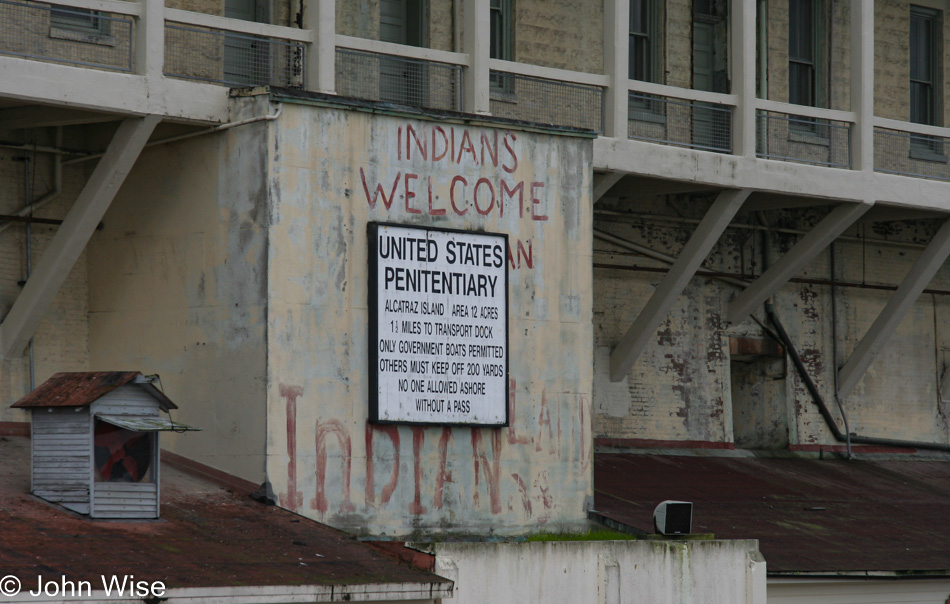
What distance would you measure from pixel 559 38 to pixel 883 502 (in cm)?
741

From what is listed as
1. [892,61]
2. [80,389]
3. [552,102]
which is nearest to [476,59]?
[552,102]

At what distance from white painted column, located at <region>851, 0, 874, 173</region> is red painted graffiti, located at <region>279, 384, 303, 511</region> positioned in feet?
30.7

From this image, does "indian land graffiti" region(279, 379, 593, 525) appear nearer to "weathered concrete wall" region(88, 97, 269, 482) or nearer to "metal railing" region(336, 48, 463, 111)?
"weathered concrete wall" region(88, 97, 269, 482)

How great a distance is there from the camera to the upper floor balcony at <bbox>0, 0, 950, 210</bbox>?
52.5 feet

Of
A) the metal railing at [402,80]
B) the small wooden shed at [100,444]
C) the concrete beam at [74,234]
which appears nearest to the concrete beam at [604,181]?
the metal railing at [402,80]

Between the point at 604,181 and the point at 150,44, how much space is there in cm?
601

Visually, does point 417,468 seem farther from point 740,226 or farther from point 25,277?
point 740,226

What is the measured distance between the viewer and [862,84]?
21.6m

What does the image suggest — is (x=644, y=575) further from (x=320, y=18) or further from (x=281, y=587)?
(x=320, y=18)

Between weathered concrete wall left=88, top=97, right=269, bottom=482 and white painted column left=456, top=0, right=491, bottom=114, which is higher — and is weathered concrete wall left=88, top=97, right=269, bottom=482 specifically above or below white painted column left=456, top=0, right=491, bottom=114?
below

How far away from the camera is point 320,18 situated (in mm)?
17062

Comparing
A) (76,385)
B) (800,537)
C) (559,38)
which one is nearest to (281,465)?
(76,385)

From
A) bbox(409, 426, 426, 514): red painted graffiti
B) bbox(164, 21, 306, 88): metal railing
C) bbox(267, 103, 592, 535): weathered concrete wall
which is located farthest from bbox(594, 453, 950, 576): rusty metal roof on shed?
bbox(164, 21, 306, 88): metal railing

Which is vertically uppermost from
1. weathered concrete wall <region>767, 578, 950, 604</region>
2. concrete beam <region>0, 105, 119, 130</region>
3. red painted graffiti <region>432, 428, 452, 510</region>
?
concrete beam <region>0, 105, 119, 130</region>
